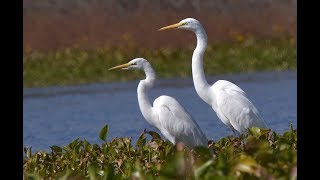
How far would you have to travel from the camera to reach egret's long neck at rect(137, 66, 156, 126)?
7219mm

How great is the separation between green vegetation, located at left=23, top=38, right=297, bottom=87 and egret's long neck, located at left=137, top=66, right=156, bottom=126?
758cm

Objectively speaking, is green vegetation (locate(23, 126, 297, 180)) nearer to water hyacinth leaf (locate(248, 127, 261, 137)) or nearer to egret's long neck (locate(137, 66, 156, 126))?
water hyacinth leaf (locate(248, 127, 261, 137))

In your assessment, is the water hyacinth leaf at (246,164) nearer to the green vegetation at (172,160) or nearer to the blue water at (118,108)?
the green vegetation at (172,160)

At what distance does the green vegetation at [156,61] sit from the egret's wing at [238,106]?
773 cm

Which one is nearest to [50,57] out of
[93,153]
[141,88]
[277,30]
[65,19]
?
[65,19]

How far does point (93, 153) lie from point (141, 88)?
5.52ft

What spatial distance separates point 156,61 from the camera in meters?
16.1

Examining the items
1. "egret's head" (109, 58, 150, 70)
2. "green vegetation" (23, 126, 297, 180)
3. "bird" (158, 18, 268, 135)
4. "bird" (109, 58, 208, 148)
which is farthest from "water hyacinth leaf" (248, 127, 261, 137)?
"egret's head" (109, 58, 150, 70)

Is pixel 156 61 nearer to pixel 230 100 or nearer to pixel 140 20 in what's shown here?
pixel 140 20

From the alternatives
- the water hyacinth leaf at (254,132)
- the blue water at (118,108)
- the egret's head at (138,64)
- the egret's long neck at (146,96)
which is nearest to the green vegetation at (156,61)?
the blue water at (118,108)

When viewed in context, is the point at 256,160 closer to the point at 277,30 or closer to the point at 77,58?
the point at 77,58

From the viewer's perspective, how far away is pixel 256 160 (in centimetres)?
342

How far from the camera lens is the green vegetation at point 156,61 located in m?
15.2
